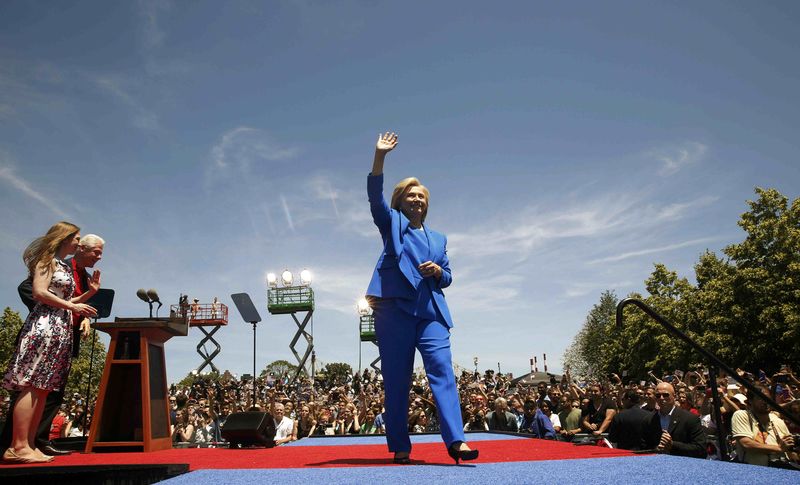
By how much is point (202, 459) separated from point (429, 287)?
2034 millimetres

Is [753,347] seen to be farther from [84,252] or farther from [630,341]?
[84,252]

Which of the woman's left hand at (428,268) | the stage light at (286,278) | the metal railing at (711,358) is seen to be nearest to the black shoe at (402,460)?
the woman's left hand at (428,268)

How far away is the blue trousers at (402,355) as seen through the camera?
12.3 ft

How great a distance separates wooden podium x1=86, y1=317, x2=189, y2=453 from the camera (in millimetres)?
5059

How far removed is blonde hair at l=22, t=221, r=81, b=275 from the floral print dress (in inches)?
3.2

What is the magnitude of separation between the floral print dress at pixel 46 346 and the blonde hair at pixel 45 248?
81 millimetres

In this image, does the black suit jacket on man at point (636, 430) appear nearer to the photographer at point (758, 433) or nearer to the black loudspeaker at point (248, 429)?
the photographer at point (758, 433)

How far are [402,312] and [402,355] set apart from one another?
0.29 m

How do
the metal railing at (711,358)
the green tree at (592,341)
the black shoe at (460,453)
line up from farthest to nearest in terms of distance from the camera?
the green tree at (592,341) → the black shoe at (460,453) → the metal railing at (711,358)

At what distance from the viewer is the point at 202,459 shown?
4.04m

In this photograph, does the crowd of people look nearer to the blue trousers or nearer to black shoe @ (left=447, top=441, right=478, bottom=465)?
the blue trousers

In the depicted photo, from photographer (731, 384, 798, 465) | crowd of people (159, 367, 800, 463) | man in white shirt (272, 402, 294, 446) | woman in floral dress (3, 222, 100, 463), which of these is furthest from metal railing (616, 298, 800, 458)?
man in white shirt (272, 402, 294, 446)

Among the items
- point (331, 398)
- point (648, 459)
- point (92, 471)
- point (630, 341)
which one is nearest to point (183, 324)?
point (92, 471)

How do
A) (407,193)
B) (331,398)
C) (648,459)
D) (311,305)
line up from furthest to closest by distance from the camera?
(311,305) → (331,398) → (407,193) → (648,459)
